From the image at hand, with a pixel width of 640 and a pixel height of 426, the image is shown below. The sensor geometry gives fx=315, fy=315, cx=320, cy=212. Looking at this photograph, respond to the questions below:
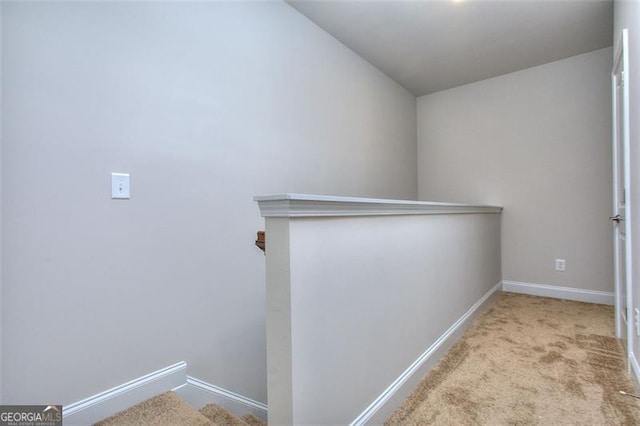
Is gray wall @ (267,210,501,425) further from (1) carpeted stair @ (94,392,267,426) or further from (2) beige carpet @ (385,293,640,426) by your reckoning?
(1) carpeted stair @ (94,392,267,426)

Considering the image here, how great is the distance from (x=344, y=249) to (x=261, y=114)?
1333 millimetres

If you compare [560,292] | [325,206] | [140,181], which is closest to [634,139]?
[325,206]

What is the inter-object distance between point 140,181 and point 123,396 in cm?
99

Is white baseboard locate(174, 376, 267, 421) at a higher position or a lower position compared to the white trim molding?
lower

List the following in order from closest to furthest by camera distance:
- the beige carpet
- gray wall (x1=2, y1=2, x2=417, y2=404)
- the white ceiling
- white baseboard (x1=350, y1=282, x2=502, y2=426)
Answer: gray wall (x1=2, y1=2, x2=417, y2=404)
white baseboard (x1=350, y1=282, x2=502, y2=426)
the beige carpet
the white ceiling

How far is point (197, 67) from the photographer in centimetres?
175

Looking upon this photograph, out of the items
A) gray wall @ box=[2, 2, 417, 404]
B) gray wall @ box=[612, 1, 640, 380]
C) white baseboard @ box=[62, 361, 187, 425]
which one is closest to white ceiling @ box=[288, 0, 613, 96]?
gray wall @ box=[2, 2, 417, 404]

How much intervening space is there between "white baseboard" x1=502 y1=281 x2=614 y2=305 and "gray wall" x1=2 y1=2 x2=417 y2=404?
8.96 ft

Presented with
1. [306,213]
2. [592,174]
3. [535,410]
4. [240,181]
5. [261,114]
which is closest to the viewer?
Answer: [306,213]

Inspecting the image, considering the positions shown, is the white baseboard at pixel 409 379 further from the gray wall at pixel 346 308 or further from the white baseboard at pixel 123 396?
the white baseboard at pixel 123 396

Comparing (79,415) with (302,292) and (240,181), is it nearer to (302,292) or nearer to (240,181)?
(302,292)

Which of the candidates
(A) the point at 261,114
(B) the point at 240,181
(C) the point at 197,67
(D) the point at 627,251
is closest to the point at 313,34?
(A) the point at 261,114

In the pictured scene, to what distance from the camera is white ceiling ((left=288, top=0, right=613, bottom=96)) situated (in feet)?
7.84

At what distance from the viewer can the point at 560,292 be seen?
3289 millimetres
